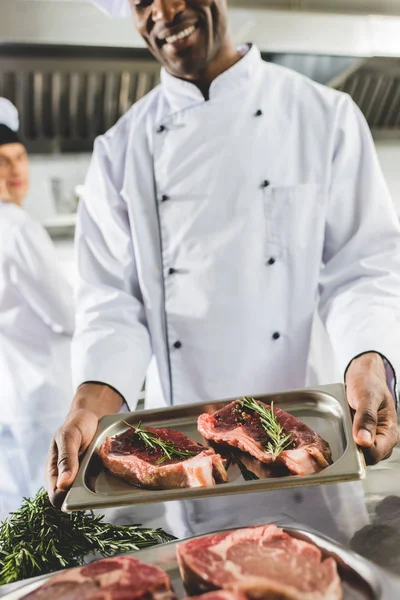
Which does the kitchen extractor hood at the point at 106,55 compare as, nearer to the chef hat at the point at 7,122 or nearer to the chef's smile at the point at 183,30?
the chef hat at the point at 7,122

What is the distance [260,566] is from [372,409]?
44 cm

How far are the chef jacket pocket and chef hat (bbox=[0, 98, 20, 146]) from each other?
84.6 inches

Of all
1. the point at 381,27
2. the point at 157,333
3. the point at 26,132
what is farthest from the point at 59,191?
the point at 157,333

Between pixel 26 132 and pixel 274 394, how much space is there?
3.23 metres

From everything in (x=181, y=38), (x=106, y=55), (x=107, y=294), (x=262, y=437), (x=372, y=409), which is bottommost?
(x=107, y=294)

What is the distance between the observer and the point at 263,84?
2018 millimetres

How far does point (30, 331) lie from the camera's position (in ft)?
10.2

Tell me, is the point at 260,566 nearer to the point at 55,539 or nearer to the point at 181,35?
the point at 55,539

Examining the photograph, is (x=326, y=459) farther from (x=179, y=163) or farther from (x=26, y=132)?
(x=26, y=132)

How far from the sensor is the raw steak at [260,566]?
760 millimetres

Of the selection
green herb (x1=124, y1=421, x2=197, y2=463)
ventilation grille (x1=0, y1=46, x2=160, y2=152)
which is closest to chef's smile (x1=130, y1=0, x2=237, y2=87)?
green herb (x1=124, y1=421, x2=197, y2=463)

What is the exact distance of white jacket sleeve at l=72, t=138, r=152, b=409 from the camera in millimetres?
1684

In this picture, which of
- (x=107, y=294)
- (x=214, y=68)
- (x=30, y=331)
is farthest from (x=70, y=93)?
(x=107, y=294)

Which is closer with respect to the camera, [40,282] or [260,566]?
[260,566]
